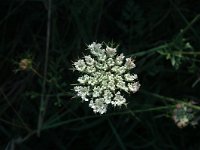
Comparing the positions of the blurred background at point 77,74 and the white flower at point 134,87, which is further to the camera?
the blurred background at point 77,74

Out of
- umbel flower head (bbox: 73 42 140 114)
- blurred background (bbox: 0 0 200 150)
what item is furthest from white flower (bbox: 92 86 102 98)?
blurred background (bbox: 0 0 200 150)

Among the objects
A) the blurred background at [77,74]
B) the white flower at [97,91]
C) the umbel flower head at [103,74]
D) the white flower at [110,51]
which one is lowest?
the white flower at [97,91]

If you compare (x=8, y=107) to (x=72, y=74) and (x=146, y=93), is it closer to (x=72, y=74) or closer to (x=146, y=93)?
(x=72, y=74)

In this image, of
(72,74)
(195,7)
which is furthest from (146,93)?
(195,7)

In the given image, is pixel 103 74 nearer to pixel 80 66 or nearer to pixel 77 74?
pixel 80 66

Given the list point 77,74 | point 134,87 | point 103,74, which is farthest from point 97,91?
point 77,74

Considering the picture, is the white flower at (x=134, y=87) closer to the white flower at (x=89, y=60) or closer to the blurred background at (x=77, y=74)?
the white flower at (x=89, y=60)

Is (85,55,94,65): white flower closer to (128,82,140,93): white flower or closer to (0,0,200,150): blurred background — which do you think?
(128,82,140,93): white flower

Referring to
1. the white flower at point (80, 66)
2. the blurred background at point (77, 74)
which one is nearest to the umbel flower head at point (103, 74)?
the white flower at point (80, 66)
